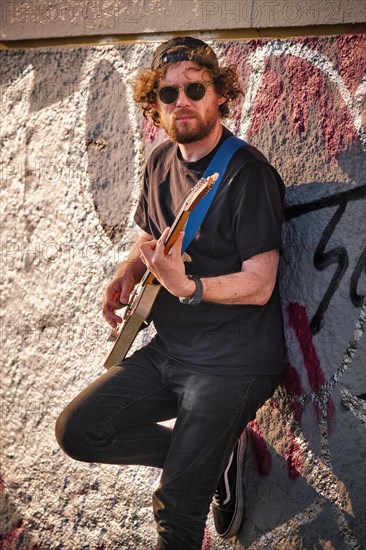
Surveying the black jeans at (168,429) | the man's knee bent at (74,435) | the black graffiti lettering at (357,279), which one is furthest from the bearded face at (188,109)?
the man's knee bent at (74,435)

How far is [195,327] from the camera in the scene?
289 cm

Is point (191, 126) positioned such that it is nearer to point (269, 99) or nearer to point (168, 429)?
point (269, 99)

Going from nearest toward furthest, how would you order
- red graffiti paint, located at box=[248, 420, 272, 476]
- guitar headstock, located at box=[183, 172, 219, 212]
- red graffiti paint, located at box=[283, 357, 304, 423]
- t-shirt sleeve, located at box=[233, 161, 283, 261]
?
guitar headstock, located at box=[183, 172, 219, 212] → t-shirt sleeve, located at box=[233, 161, 283, 261] → red graffiti paint, located at box=[283, 357, 304, 423] → red graffiti paint, located at box=[248, 420, 272, 476]

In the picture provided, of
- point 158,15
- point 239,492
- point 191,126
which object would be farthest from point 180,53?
point 239,492

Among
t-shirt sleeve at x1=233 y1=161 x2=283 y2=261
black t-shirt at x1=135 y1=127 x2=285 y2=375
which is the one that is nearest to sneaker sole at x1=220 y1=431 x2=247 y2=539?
black t-shirt at x1=135 y1=127 x2=285 y2=375

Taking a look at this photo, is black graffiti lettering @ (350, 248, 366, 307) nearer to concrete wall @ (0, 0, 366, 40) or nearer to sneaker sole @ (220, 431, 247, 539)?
sneaker sole @ (220, 431, 247, 539)

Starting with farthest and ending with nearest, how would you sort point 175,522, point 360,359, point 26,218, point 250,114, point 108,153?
point 26,218 → point 108,153 → point 250,114 → point 360,359 → point 175,522

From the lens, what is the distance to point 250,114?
3.15 meters

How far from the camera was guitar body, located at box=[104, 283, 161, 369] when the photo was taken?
285cm

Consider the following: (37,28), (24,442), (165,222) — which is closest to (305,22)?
(165,222)

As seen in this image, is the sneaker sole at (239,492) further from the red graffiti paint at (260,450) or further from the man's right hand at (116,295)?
the man's right hand at (116,295)

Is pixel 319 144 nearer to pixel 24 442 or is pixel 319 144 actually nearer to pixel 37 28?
pixel 37 28

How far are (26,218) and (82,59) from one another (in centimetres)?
76

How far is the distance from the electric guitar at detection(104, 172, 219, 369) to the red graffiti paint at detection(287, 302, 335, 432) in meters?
0.52
